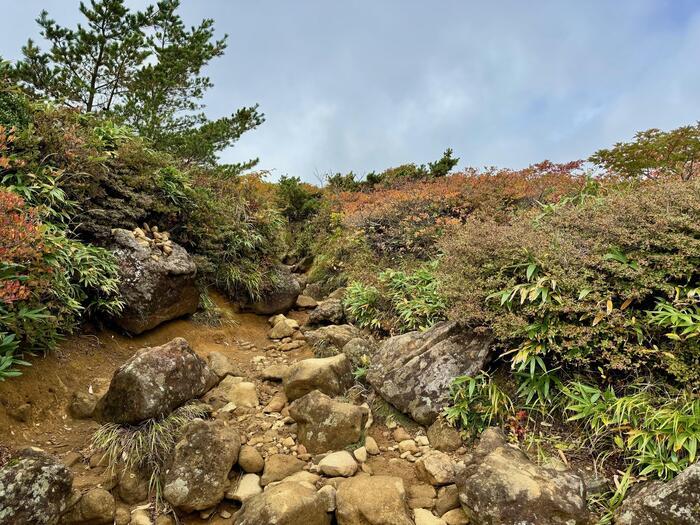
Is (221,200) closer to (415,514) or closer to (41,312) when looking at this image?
(41,312)

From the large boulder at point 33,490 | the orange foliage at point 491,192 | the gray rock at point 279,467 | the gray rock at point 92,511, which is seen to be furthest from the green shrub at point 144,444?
the orange foliage at point 491,192

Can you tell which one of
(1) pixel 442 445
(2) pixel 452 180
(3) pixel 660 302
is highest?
(2) pixel 452 180

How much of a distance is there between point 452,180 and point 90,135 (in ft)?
24.0

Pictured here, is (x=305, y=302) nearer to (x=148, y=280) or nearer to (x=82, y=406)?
(x=148, y=280)

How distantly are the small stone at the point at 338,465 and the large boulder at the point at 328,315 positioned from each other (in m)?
2.92

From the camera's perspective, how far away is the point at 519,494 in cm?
239

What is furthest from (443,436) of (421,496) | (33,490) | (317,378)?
(33,490)

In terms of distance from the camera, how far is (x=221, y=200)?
680 centimetres

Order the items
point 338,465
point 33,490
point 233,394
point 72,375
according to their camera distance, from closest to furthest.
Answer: point 33,490
point 338,465
point 72,375
point 233,394

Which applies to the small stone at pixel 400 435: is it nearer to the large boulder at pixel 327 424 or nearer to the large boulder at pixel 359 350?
the large boulder at pixel 327 424

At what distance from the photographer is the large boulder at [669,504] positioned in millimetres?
2076

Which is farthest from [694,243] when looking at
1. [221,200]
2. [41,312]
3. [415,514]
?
[221,200]

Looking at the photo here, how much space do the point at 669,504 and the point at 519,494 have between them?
0.78 m

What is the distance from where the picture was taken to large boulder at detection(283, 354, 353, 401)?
12.9 feet
